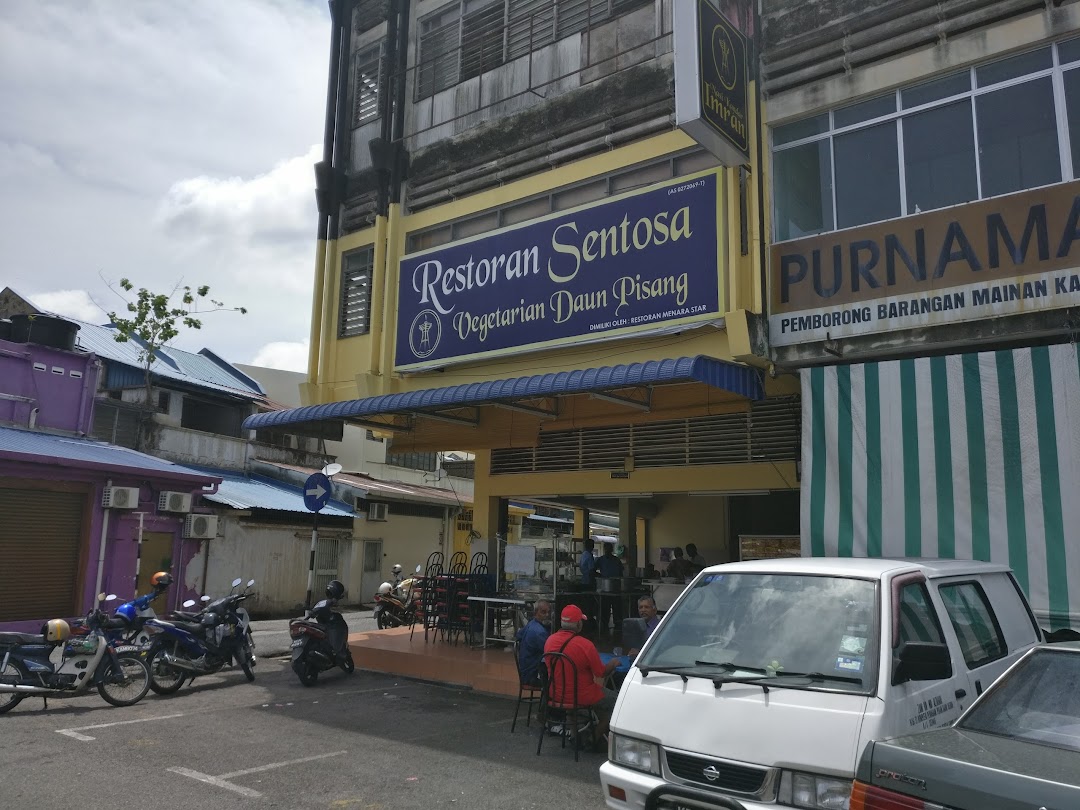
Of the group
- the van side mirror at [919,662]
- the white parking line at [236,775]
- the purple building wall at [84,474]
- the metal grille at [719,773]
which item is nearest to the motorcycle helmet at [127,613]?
the white parking line at [236,775]

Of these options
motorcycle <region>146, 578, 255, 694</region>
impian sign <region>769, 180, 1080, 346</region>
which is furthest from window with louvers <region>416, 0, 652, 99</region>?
motorcycle <region>146, 578, 255, 694</region>

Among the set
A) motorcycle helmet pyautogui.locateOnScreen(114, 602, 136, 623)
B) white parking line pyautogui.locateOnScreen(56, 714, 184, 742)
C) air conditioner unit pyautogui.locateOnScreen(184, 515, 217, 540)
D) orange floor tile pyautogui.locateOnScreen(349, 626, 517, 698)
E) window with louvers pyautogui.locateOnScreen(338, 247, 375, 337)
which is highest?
window with louvers pyautogui.locateOnScreen(338, 247, 375, 337)

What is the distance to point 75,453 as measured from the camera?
15617mm

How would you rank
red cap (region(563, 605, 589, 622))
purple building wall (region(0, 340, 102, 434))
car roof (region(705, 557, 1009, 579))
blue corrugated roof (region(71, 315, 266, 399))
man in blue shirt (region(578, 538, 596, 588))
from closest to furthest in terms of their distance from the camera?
car roof (region(705, 557, 1009, 579)) < red cap (region(563, 605, 589, 622)) < man in blue shirt (region(578, 538, 596, 588)) < purple building wall (region(0, 340, 102, 434)) < blue corrugated roof (region(71, 315, 266, 399))

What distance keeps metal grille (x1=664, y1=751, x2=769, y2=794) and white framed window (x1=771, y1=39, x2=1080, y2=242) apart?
22.8 ft

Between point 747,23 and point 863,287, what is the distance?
3819 millimetres

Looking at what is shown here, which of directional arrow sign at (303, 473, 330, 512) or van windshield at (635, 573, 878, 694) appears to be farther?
directional arrow sign at (303, 473, 330, 512)

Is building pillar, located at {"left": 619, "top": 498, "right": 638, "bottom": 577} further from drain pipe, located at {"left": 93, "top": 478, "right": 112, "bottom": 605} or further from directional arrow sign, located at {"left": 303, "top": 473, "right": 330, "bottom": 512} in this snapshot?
drain pipe, located at {"left": 93, "top": 478, "right": 112, "bottom": 605}

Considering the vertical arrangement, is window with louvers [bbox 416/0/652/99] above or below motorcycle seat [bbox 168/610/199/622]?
above

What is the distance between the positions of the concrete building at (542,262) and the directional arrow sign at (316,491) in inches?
37.9

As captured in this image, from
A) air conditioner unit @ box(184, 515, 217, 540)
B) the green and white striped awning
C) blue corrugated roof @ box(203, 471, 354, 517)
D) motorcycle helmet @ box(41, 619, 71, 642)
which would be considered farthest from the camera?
blue corrugated roof @ box(203, 471, 354, 517)

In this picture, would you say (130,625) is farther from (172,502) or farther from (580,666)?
(172,502)

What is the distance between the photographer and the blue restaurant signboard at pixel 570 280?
33.0 ft

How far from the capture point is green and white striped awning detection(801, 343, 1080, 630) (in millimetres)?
7371
